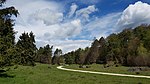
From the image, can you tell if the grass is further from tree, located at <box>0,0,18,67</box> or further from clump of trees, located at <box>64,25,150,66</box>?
clump of trees, located at <box>64,25,150,66</box>

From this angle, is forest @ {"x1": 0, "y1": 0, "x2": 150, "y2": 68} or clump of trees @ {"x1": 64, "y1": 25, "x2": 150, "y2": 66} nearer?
forest @ {"x1": 0, "y1": 0, "x2": 150, "y2": 68}

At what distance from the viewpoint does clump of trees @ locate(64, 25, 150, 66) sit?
335 ft

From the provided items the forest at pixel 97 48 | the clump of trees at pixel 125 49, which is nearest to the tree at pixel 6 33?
the forest at pixel 97 48

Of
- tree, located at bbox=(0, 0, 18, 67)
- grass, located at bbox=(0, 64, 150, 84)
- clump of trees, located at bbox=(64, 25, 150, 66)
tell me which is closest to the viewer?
grass, located at bbox=(0, 64, 150, 84)

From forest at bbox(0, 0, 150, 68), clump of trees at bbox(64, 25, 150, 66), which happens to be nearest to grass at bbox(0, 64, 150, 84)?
forest at bbox(0, 0, 150, 68)

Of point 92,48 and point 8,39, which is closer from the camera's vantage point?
point 8,39

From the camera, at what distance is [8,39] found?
104ft

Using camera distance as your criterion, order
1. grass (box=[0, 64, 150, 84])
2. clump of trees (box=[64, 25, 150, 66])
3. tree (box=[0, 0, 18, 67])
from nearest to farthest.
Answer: grass (box=[0, 64, 150, 84]) < tree (box=[0, 0, 18, 67]) < clump of trees (box=[64, 25, 150, 66])

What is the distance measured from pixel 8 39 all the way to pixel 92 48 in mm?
128132

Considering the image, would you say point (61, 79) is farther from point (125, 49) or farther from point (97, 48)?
point (97, 48)

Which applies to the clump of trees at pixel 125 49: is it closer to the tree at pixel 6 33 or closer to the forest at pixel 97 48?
the forest at pixel 97 48

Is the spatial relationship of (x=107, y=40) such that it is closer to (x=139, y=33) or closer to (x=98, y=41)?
(x=98, y=41)

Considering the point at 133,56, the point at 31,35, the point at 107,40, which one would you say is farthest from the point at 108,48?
the point at 31,35

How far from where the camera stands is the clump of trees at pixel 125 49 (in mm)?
101956
